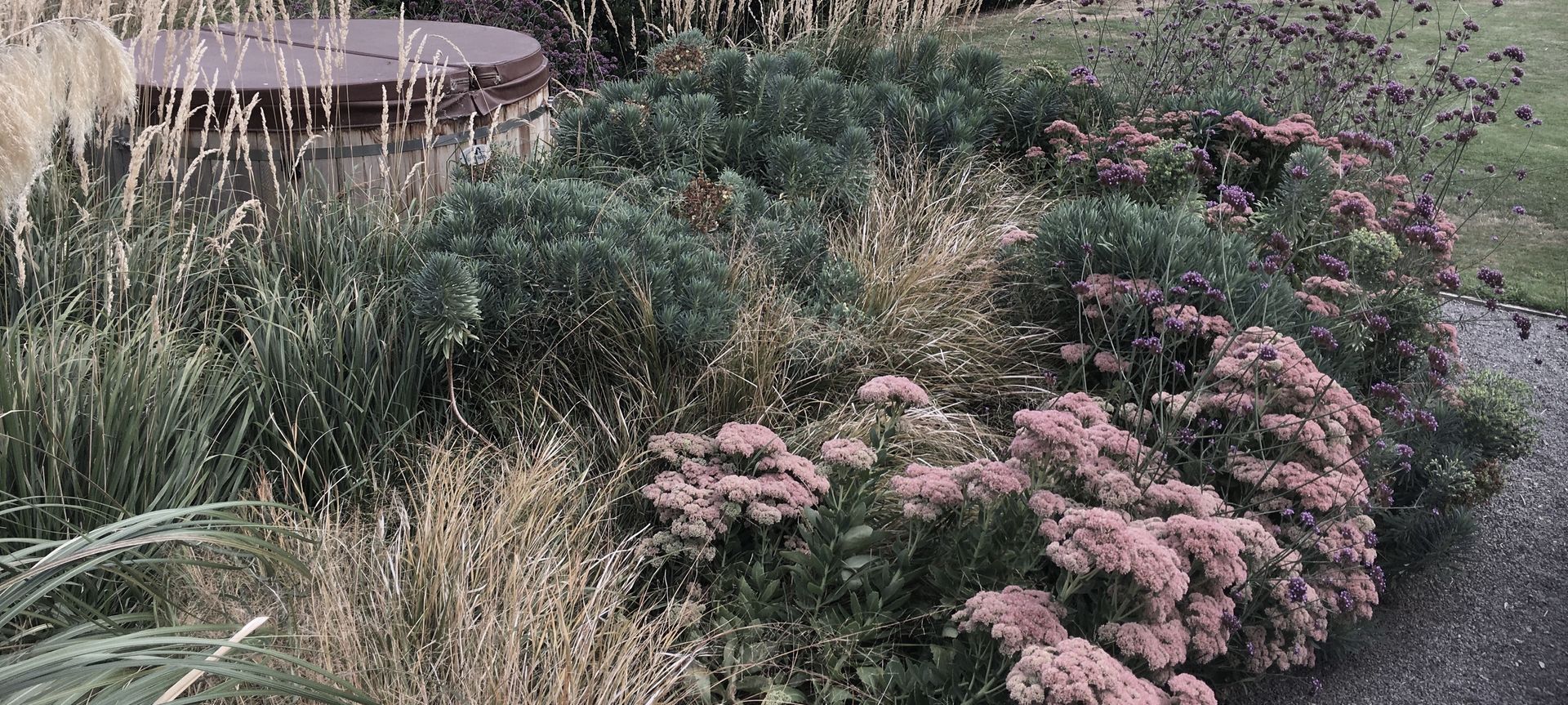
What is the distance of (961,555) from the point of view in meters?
2.74

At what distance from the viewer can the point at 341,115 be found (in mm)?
4242

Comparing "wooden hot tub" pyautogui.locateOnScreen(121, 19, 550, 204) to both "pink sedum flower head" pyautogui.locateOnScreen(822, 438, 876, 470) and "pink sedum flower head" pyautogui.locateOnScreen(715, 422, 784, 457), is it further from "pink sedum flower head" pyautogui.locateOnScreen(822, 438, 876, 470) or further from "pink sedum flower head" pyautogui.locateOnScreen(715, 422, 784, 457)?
"pink sedum flower head" pyautogui.locateOnScreen(822, 438, 876, 470)

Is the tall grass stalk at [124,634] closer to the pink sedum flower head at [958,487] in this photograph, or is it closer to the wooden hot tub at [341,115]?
the pink sedum flower head at [958,487]

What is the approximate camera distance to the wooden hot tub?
3.87 m

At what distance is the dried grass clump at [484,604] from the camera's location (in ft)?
7.49

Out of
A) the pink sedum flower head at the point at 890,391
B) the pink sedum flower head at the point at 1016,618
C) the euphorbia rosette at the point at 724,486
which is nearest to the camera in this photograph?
the pink sedum flower head at the point at 1016,618

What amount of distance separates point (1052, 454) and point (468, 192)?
219 cm

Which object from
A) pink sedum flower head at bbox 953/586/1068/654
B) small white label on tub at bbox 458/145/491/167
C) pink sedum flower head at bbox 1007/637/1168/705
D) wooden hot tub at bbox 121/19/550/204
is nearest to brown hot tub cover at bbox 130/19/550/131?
wooden hot tub at bbox 121/19/550/204

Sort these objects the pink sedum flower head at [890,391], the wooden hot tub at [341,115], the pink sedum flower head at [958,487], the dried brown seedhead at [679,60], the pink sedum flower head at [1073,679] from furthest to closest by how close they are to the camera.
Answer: the dried brown seedhead at [679,60] < the wooden hot tub at [341,115] < the pink sedum flower head at [890,391] < the pink sedum flower head at [958,487] < the pink sedum flower head at [1073,679]

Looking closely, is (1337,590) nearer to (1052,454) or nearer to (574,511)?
(1052,454)

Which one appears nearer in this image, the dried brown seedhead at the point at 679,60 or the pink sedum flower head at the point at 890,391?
the pink sedum flower head at the point at 890,391

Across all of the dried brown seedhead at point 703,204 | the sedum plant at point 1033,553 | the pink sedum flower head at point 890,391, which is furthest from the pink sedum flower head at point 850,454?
the dried brown seedhead at point 703,204

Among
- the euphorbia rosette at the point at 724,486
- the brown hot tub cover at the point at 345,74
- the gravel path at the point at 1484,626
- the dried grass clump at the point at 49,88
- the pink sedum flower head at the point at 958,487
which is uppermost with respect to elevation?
the dried grass clump at the point at 49,88

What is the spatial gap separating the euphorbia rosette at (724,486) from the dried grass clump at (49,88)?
1.46 meters
